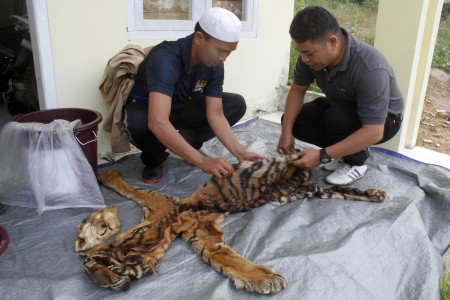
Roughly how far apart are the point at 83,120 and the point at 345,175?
1669 millimetres

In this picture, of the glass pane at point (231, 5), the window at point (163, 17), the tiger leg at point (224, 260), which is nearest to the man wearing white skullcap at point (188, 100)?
the tiger leg at point (224, 260)

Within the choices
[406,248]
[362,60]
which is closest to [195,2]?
[362,60]

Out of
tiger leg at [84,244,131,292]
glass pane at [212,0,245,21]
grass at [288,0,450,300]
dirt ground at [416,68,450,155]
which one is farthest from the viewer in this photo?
grass at [288,0,450,300]

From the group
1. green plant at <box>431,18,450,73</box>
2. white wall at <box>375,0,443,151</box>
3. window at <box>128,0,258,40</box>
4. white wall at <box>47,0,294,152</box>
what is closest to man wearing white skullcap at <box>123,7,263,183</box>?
white wall at <box>47,0,294,152</box>

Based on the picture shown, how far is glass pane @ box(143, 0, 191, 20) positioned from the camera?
272 centimetres

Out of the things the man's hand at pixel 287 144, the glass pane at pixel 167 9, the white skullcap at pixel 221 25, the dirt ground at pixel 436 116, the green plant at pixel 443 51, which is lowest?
the dirt ground at pixel 436 116

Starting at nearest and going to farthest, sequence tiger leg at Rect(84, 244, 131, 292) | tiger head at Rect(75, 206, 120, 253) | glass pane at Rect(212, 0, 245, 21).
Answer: tiger leg at Rect(84, 244, 131, 292) < tiger head at Rect(75, 206, 120, 253) < glass pane at Rect(212, 0, 245, 21)

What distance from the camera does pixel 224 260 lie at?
1612mm

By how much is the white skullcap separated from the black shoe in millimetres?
964

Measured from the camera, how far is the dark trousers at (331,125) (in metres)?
2.25

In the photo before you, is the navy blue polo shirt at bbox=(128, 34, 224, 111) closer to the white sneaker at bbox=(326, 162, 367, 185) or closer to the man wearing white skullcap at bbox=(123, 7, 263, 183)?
the man wearing white skullcap at bbox=(123, 7, 263, 183)

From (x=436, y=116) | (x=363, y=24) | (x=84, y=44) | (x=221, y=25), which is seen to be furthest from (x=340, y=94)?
(x=363, y=24)

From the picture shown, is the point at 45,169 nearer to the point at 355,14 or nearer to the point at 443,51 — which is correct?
the point at 443,51

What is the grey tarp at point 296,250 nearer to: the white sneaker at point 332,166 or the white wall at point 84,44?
the white sneaker at point 332,166
